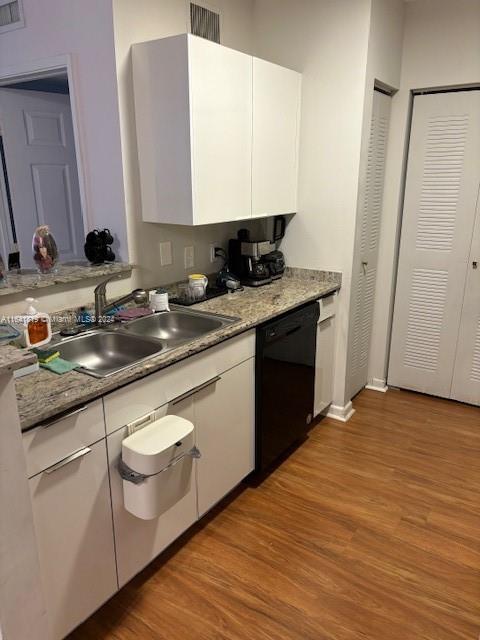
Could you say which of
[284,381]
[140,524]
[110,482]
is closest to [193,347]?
[110,482]

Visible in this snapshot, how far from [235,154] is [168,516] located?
5.58ft

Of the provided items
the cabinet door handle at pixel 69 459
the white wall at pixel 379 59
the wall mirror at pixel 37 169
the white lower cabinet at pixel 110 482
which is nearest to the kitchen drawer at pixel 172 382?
the white lower cabinet at pixel 110 482

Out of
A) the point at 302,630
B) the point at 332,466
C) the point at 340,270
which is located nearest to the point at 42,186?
the point at 340,270

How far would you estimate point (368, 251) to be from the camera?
3180 mm

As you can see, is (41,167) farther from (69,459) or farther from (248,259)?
(69,459)

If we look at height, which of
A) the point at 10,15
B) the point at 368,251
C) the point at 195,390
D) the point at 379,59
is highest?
the point at 10,15

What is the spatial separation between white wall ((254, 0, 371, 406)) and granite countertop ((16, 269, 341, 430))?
0.64 feet

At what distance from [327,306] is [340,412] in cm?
76

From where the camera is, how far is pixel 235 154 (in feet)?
7.84

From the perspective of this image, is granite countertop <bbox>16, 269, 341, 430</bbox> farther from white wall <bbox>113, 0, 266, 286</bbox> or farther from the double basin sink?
white wall <bbox>113, 0, 266, 286</bbox>

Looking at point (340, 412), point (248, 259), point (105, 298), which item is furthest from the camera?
point (340, 412)

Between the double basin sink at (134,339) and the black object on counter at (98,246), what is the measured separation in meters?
→ 0.37

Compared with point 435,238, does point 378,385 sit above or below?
below

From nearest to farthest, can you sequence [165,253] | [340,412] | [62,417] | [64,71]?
[62,417]
[64,71]
[165,253]
[340,412]
